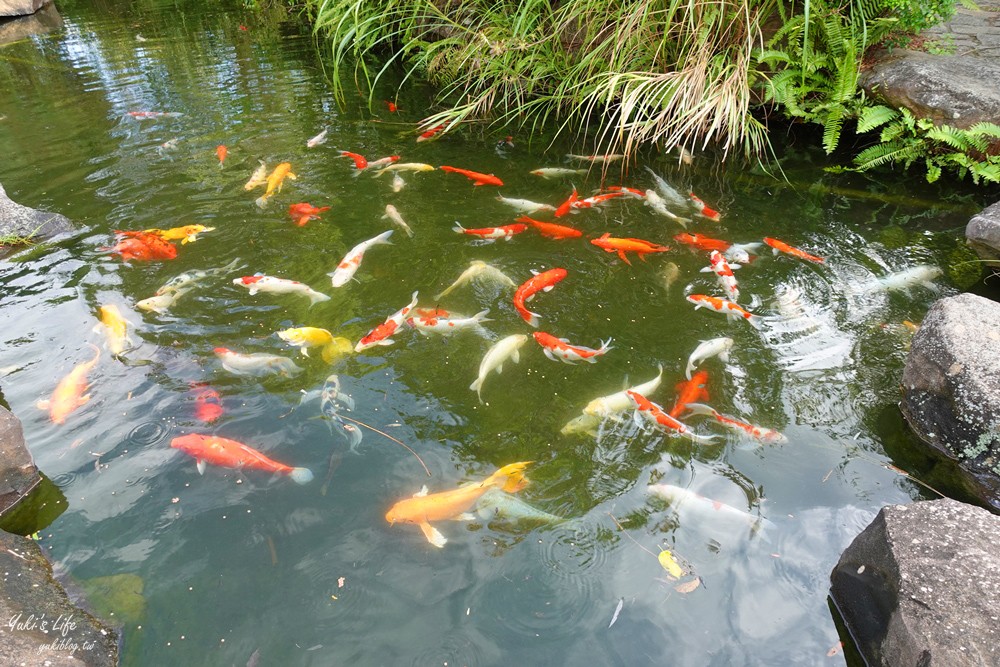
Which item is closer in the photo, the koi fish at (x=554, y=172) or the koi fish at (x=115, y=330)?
the koi fish at (x=115, y=330)

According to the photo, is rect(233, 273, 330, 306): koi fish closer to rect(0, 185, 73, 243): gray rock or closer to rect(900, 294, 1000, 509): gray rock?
rect(0, 185, 73, 243): gray rock

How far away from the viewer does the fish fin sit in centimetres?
311

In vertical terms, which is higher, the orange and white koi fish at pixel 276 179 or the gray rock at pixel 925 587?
the orange and white koi fish at pixel 276 179

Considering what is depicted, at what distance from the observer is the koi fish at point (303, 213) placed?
5.68 metres

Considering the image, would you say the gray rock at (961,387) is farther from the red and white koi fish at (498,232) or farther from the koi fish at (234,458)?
the koi fish at (234,458)

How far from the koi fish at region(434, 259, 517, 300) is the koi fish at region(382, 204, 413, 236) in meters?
0.91

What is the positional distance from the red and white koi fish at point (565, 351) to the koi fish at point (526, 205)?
1.95 m

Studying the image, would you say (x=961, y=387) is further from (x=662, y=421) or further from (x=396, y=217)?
(x=396, y=217)

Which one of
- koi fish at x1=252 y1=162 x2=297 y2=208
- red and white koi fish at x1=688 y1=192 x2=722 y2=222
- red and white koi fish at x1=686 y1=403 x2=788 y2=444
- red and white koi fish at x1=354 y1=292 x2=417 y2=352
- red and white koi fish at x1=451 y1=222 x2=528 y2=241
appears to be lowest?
red and white koi fish at x1=686 y1=403 x2=788 y2=444

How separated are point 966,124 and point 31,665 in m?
7.60

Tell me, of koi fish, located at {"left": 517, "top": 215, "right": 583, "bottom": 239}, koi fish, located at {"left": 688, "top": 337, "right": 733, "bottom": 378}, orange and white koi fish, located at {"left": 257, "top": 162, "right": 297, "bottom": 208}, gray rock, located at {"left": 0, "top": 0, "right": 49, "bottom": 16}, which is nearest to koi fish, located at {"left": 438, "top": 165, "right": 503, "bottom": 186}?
koi fish, located at {"left": 517, "top": 215, "right": 583, "bottom": 239}

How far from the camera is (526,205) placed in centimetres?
590

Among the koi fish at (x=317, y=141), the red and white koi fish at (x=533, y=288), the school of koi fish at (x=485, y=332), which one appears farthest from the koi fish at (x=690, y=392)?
the koi fish at (x=317, y=141)

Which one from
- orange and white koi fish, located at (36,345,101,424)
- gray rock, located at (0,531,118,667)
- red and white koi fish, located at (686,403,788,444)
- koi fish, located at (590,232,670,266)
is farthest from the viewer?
koi fish, located at (590,232,670,266)
